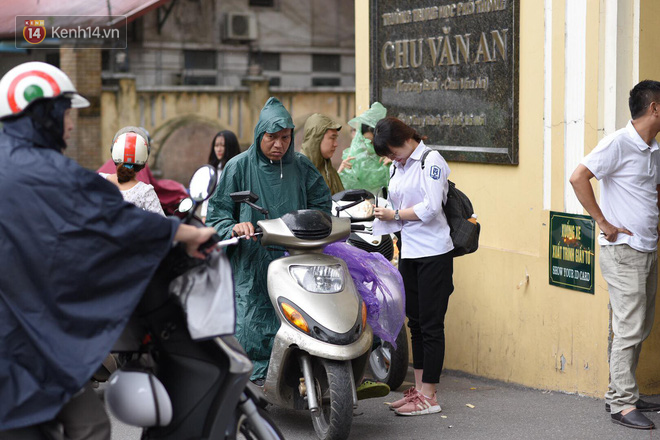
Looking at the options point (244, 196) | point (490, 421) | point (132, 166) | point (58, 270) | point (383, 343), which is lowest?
point (490, 421)

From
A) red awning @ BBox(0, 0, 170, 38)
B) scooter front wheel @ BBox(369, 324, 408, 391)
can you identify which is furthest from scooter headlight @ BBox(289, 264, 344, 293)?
red awning @ BBox(0, 0, 170, 38)

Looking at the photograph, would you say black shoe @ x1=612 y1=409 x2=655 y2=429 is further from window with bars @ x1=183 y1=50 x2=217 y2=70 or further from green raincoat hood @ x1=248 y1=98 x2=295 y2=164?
window with bars @ x1=183 y1=50 x2=217 y2=70

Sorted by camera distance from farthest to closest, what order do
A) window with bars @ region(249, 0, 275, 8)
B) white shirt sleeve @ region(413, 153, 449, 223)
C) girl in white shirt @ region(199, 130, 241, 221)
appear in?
window with bars @ region(249, 0, 275, 8)
girl in white shirt @ region(199, 130, 241, 221)
white shirt sleeve @ region(413, 153, 449, 223)

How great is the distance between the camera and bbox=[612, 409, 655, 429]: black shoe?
5.57 m

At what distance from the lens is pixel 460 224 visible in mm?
6023

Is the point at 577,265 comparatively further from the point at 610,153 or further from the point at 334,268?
the point at 334,268

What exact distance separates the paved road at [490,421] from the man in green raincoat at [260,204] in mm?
625

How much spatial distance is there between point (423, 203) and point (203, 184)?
258cm

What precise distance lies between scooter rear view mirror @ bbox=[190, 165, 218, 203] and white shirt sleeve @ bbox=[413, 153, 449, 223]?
2.49 m

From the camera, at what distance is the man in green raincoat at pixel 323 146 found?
766 centimetres

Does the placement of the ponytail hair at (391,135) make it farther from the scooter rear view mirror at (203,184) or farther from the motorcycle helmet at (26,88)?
the motorcycle helmet at (26,88)

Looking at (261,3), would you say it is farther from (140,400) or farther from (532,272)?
(140,400)

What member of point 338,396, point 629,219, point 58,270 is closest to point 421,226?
point 629,219

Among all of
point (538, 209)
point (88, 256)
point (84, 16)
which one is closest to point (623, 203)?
point (538, 209)
